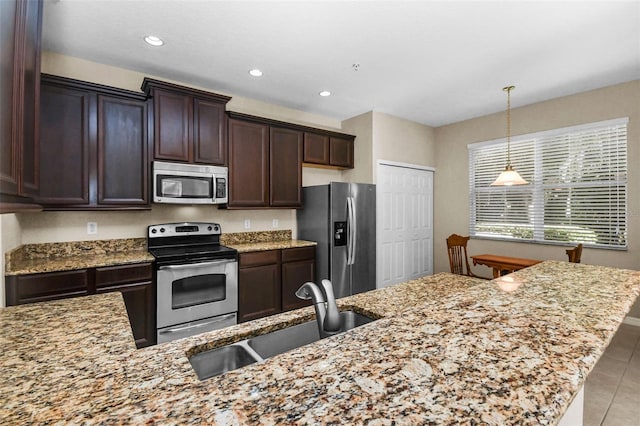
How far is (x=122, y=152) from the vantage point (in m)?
2.82

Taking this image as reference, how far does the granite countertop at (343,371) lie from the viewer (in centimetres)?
56

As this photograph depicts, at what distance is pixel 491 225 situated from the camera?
4.62m

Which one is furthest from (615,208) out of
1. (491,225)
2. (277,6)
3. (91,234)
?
(91,234)

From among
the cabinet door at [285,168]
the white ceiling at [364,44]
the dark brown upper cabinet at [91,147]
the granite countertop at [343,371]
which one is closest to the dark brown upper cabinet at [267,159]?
the cabinet door at [285,168]

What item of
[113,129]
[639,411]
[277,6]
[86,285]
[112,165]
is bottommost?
[639,411]

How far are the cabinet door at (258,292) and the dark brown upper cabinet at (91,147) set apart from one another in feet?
4.13

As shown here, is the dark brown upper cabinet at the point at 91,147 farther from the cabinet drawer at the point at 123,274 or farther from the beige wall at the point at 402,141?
the beige wall at the point at 402,141

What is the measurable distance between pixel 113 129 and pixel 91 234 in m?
1.05

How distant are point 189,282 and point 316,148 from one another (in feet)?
7.71

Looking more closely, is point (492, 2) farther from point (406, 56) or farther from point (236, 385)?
point (236, 385)

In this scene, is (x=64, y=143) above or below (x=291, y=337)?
above

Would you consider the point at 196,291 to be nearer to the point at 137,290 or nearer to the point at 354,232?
the point at 137,290

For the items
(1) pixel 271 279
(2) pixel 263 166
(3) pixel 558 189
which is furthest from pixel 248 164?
(3) pixel 558 189

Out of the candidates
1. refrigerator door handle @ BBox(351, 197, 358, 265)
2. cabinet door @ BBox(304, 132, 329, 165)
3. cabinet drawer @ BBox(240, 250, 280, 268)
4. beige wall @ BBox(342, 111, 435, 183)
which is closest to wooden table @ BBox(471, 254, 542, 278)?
refrigerator door handle @ BBox(351, 197, 358, 265)
